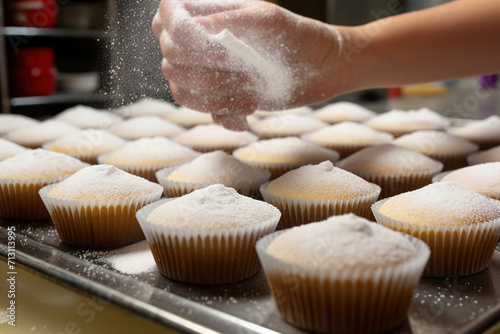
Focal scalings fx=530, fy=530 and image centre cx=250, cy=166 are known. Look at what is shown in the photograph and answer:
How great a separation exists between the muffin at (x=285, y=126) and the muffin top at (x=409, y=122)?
0.32m

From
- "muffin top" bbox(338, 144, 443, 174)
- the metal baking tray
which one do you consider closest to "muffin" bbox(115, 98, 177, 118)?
"muffin top" bbox(338, 144, 443, 174)

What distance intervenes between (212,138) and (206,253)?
4.27 ft

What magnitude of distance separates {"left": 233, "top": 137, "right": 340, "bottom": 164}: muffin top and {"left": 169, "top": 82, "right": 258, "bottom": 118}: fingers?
1.14ft

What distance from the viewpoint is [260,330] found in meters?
0.90

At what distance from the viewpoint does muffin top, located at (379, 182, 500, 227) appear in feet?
3.95

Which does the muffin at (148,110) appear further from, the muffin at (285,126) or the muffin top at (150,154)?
the muffin top at (150,154)

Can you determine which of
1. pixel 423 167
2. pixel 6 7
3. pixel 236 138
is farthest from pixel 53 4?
pixel 423 167

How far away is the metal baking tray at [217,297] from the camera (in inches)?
36.5

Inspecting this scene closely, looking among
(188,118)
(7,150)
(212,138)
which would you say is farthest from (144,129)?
(7,150)

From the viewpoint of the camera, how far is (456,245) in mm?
1186

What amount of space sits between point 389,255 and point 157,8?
41.8 inches

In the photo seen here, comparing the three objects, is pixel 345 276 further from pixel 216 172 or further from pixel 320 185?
pixel 216 172

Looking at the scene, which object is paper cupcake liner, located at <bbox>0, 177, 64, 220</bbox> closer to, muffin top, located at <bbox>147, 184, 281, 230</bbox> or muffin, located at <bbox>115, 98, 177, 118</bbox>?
muffin top, located at <bbox>147, 184, 281, 230</bbox>

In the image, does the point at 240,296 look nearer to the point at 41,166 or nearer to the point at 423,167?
the point at 41,166
